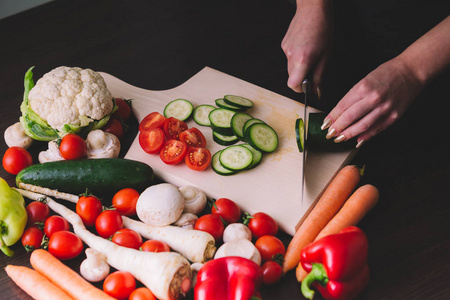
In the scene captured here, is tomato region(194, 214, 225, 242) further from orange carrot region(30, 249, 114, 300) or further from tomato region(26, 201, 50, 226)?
Answer: tomato region(26, 201, 50, 226)

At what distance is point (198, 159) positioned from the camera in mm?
2221

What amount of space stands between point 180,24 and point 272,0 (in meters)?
0.67

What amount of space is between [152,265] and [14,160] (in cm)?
95

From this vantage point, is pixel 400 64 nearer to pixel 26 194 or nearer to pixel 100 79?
pixel 100 79

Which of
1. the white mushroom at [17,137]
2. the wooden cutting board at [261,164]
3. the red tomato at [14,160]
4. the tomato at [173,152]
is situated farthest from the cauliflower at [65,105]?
the tomato at [173,152]

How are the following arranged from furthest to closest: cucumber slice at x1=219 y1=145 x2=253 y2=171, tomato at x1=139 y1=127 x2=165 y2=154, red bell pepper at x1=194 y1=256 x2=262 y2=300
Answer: tomato at x1=139 y1=127 x2=165 y2=154 → cucumber slice at x1=219 y1=145 x2=253 y2=171 → red bell pepper at x1=194 y1=256 x2=262 y2=300

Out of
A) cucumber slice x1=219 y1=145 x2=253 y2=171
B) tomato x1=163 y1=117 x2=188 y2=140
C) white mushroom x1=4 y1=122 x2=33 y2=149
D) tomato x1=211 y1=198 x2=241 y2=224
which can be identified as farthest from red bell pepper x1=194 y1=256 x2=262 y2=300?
white mushroom x1=4 y1=122 x2=33 y2=149

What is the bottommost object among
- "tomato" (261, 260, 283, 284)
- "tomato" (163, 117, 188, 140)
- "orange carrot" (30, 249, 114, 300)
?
"tomato" (261, 260, 283, 284)

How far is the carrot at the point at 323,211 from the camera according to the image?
186 centimetres

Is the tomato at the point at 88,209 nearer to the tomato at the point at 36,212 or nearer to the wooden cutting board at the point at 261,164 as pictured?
the tomato at the point at 36,212

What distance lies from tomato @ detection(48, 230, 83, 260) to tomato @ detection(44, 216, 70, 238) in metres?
0.06

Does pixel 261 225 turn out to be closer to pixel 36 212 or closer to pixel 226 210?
pixel 226 210

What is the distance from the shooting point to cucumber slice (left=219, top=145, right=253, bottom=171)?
7.16 feet

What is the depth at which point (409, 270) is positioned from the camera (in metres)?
1.79
